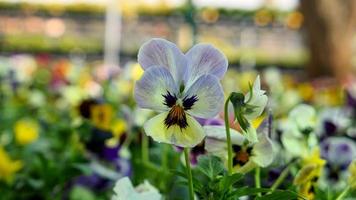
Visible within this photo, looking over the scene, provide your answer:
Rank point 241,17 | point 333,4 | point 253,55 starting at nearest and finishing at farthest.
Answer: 1. point 333,4
2. point 253,55
3. point 241,17

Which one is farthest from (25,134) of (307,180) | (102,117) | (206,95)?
(206,95)

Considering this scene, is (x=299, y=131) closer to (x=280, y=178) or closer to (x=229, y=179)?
(x=280, y=178)

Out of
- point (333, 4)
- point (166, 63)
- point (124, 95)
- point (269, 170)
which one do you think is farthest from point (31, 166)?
point (333, 4)

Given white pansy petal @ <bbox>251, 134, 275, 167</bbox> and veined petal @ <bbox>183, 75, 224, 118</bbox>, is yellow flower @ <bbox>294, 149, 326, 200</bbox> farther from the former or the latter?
veined petal @ <bbox>183, 75, 224, 118</bbox>

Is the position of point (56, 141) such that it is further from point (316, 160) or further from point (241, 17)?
point (241, 17)

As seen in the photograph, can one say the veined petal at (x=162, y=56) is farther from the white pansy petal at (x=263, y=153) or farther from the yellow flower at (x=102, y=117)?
the yellow flower at (x=102, y=117)

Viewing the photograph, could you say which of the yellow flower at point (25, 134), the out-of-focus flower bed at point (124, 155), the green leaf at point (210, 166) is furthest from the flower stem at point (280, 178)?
the yellow flower at point (25, 134)
